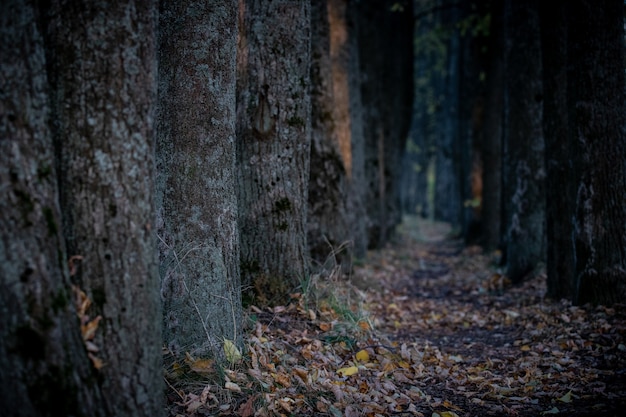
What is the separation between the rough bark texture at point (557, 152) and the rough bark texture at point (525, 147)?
176 centimetres

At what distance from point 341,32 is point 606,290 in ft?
22.6

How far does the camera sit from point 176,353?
3949mm

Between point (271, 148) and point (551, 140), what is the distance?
4.60 meters

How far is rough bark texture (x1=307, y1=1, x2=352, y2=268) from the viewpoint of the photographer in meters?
7.82

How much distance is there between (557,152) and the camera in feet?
25.0

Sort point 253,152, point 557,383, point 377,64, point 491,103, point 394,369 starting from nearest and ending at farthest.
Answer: point 557,383, point 394,369, point 253,152, point 491,103, point 377,64

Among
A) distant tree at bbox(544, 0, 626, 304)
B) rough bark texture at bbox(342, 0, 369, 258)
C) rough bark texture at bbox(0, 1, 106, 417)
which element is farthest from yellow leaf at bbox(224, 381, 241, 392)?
rough bark texture at bbox(342, 0, 369, 258)

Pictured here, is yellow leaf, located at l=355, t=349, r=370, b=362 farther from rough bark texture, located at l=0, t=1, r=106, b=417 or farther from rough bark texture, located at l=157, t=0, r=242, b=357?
rough bark texture, located at l=0, t=1, r=106, b=417

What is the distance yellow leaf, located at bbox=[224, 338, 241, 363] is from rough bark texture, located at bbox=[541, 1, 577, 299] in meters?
5.23

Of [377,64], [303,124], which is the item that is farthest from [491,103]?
[303,124]

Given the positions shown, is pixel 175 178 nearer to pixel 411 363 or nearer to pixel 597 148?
pixel 411 363

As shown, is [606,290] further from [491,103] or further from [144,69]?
[491,103]

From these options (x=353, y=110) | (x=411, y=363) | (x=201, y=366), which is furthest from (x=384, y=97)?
(x=201, y=366)

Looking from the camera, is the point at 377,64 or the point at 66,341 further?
the point at 377,64
